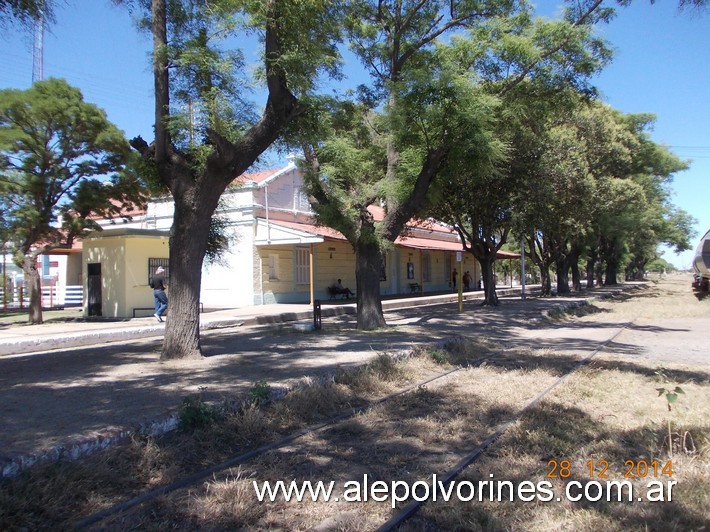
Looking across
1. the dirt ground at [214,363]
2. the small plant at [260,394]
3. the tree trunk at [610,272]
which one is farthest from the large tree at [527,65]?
the tree trunk at [610,272]

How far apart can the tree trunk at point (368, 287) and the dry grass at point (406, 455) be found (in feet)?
18.7

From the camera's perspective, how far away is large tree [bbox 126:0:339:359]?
28.5 feet

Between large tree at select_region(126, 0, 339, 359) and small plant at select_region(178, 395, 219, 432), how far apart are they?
3646mm

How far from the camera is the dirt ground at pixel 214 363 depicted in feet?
17.9

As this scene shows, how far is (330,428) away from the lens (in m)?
5.74

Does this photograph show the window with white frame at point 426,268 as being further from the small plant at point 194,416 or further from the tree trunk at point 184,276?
the small plant at point 194,416

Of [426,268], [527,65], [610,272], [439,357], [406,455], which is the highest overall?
[527,65]

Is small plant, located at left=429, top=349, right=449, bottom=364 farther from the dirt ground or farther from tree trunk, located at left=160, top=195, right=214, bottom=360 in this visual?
tree trunk, located at left=160, top=195, right=214, bottom=360

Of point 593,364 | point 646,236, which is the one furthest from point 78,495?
point 646,236

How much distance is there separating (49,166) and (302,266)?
12325 millimetres

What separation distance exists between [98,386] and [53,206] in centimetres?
1325

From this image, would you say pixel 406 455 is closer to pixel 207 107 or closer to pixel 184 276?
pixel 184 276

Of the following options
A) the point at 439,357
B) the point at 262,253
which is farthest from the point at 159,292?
the point at 439,357

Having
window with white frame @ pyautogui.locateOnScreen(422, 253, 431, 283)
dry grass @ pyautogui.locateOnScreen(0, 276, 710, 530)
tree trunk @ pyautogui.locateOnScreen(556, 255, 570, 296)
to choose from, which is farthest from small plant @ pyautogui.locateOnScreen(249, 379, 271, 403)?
window with white frame @ pyautogui.locateOnScreen(422, 253, 431, 283)
